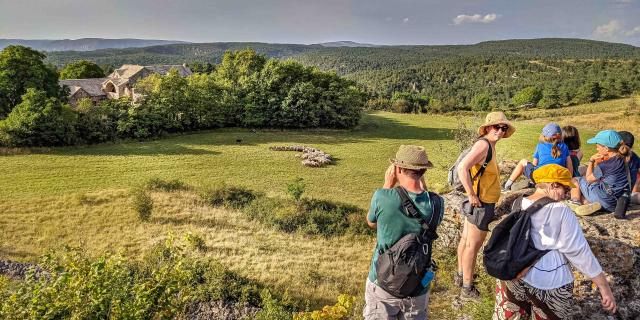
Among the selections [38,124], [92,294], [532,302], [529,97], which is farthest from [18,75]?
[529,97]

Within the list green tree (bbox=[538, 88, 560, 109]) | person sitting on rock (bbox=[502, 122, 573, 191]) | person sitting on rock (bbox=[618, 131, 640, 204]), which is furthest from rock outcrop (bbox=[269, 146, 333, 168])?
green tree (bbox=[538, 88, 560, 109])

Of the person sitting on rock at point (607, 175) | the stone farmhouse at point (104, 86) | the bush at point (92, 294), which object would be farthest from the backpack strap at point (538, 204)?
the stone farmhouse at point (104, 86)

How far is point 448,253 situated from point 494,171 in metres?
3.14

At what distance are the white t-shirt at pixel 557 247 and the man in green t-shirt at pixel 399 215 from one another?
88 centimetres

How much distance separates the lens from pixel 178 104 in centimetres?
3872

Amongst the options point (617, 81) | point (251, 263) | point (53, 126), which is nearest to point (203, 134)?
point (53, 126)

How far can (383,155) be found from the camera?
105 ft

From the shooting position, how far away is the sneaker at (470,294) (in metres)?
5.71

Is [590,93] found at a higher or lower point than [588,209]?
higher

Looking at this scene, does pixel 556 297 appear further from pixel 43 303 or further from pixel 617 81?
pixel 617 81

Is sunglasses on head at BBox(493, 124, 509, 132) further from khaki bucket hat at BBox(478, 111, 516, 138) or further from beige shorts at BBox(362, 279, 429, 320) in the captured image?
beige shorts at BBox(362, 279, 429, 320)

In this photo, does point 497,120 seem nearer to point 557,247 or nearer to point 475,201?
point 475,201

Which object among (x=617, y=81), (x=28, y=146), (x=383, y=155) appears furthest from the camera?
(x=617, y=81)

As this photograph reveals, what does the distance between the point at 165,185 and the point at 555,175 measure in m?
20.6
